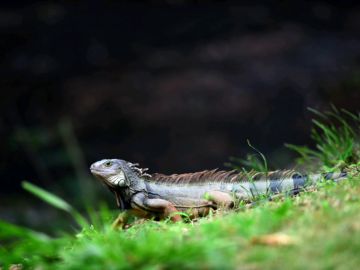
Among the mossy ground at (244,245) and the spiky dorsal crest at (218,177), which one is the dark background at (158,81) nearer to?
the spiky dorsal crest at (218,177)

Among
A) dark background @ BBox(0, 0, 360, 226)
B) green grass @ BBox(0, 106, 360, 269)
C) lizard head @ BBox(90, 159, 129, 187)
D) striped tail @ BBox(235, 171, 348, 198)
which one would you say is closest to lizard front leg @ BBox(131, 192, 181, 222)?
lizard head @ BBox(90, 159, 129, 187)

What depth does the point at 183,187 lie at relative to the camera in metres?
5.05

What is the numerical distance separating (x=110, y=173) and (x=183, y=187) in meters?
0.57

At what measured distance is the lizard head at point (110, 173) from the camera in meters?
4.97

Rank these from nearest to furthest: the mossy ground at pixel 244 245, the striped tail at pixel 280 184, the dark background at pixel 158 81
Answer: the mossy ground at pixel 244 245 < the striped tail at pixel 280 184 < the dark background at pixel 158 81

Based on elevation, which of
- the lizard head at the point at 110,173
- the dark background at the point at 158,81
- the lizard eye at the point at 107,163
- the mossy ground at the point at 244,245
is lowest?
the dark background at the point at 158,81

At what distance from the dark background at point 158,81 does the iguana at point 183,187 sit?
6114 mm

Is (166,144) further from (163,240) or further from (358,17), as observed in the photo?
(163,240)

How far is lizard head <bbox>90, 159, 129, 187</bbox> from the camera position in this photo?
16.3ft

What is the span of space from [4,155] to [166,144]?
10.2 feet

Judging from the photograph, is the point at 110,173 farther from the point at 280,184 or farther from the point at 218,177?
the point at 280,184

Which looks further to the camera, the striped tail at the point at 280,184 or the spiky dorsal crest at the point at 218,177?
the spiky dorsal crest at the point at 218,177

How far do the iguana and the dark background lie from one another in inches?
241

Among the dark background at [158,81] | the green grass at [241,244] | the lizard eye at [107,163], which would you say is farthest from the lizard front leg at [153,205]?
the dark background at [158,81]
